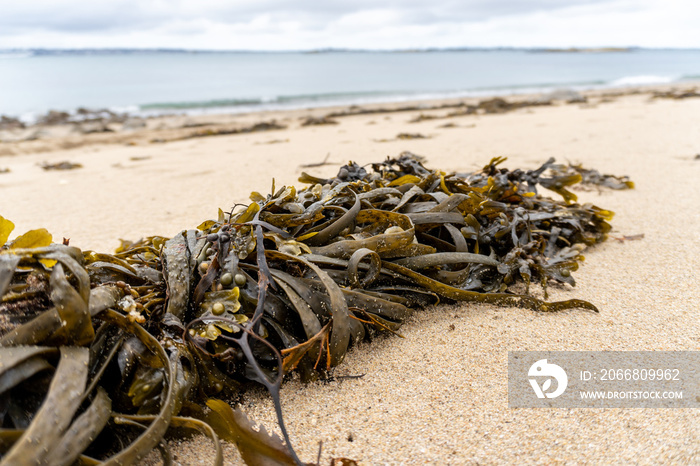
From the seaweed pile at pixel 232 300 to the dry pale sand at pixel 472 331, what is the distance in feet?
0.31

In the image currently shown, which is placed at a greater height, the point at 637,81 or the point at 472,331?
the point at 637,81

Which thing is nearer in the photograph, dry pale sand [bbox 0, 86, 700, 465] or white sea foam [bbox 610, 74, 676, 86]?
dry pale sand [bbox 0, 86, 700, 465]

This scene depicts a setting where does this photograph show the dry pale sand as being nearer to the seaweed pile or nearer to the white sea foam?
the seaweed pile

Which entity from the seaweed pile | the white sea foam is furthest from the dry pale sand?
the white sea foam

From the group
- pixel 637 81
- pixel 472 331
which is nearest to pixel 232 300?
pixel 472 331

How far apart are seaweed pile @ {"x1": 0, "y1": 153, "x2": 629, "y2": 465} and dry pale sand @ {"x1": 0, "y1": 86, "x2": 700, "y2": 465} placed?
0.09 metres

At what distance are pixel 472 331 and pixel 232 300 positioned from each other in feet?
2.46

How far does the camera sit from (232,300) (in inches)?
50.9

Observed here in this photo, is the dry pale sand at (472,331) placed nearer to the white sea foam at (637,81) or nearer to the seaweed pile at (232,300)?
the seaweed pile at (232,300)

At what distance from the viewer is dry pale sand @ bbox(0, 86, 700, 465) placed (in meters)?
1.08

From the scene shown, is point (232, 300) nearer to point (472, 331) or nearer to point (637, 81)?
point (472, 331)

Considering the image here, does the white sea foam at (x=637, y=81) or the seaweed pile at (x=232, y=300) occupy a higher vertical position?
the white sea foam at (x=637, y=81)

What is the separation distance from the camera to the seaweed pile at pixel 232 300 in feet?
3.22

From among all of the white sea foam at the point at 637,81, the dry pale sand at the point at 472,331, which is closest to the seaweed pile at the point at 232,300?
the dry pale sand at the point at 472,331
